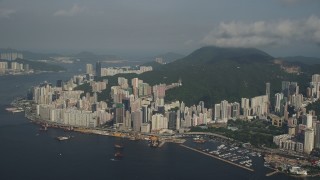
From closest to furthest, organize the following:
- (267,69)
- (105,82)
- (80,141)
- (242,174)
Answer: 1. (242,174)
2. (80,141)
3. (105,82)
4. (267,69)

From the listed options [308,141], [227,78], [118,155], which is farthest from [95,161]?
[227,78]

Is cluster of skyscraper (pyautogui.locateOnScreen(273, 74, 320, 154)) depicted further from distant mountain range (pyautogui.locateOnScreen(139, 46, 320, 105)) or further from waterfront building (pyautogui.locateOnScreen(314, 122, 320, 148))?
distant mountain range (pyautogui.locateOnScreen(139, 46, 320, 105))

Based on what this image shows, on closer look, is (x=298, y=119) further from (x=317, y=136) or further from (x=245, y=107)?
(x=317, y=136)

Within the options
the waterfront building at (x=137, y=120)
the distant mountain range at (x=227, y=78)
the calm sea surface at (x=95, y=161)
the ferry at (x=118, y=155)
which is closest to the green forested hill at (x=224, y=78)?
the distant mountain range at (x=227, y=78)

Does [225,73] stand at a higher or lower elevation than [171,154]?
higher

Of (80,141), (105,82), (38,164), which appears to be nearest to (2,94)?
(105,82)

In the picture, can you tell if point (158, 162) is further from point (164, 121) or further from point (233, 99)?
point (233, 99)
